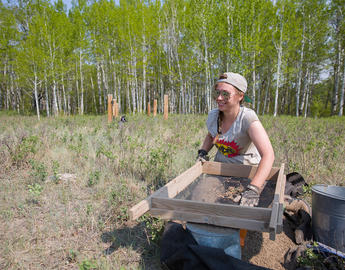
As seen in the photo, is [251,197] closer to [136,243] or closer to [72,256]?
[136,243]

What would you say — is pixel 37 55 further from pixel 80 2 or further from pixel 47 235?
pixel 47 235

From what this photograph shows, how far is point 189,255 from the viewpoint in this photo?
180 cm

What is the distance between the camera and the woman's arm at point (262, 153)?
6.89 feet

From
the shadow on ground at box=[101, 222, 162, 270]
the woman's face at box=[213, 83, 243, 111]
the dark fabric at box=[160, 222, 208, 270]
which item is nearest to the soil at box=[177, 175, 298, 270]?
the dark fabric at box=[160, 222, 208, 270]

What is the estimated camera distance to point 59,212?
3.05 metres

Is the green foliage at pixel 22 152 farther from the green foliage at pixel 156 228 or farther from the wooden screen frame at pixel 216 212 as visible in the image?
the wooden screen frame at pixel 216 212

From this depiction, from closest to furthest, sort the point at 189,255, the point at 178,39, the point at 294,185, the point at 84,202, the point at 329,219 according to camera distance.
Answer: the point at 189,255, the point at 329,219, the point at 84,202, the point at 294,185, the point at 178,39

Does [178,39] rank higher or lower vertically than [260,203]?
higher

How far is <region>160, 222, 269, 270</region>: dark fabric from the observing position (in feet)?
5.54

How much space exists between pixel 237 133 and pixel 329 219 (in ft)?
3.94

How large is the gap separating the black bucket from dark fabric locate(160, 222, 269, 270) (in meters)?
1.16

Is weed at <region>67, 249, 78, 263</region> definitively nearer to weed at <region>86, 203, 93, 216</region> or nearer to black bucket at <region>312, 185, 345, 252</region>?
weed at <region>86, 203, 93, 216</region>

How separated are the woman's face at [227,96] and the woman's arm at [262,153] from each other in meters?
0.33

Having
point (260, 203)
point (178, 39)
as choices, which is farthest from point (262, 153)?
point (178, 39)
